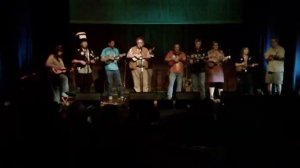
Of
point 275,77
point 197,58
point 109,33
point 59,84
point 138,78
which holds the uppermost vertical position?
point 109,33

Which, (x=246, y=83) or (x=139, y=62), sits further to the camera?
(x=139, y=62)

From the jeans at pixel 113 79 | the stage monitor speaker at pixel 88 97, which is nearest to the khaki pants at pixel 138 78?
the jeans at pixel 113 79

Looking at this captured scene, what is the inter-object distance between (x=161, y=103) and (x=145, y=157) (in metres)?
7.19

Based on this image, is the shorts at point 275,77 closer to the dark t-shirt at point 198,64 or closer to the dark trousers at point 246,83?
the dark trousers at point 246,83

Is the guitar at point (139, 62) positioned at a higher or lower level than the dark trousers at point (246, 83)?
higher

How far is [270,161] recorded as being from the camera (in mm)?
5066

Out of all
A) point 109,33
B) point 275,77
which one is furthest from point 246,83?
point 109,33

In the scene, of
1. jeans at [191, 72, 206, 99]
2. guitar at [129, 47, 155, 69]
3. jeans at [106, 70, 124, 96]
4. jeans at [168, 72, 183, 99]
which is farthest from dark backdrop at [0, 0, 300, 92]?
jeans at [168, 72, 183, 99]

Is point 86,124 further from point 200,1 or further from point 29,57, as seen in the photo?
point 200,1

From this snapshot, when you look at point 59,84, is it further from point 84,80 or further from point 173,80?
point 173,80

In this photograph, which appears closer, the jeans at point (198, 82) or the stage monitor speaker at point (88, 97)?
the stage monitor speaker at point (88, 97)

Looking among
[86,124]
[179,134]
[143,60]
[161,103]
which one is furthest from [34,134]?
[143,60]

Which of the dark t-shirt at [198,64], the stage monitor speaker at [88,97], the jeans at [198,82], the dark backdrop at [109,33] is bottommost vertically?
the stage monitor speaker at [88,97]

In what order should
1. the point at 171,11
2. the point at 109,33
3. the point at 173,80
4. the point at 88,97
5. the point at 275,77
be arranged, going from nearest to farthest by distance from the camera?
the point at 88,97 < the point at 275,77 < the point at 173,80 < the point at 171,11 < the point at 109,33
